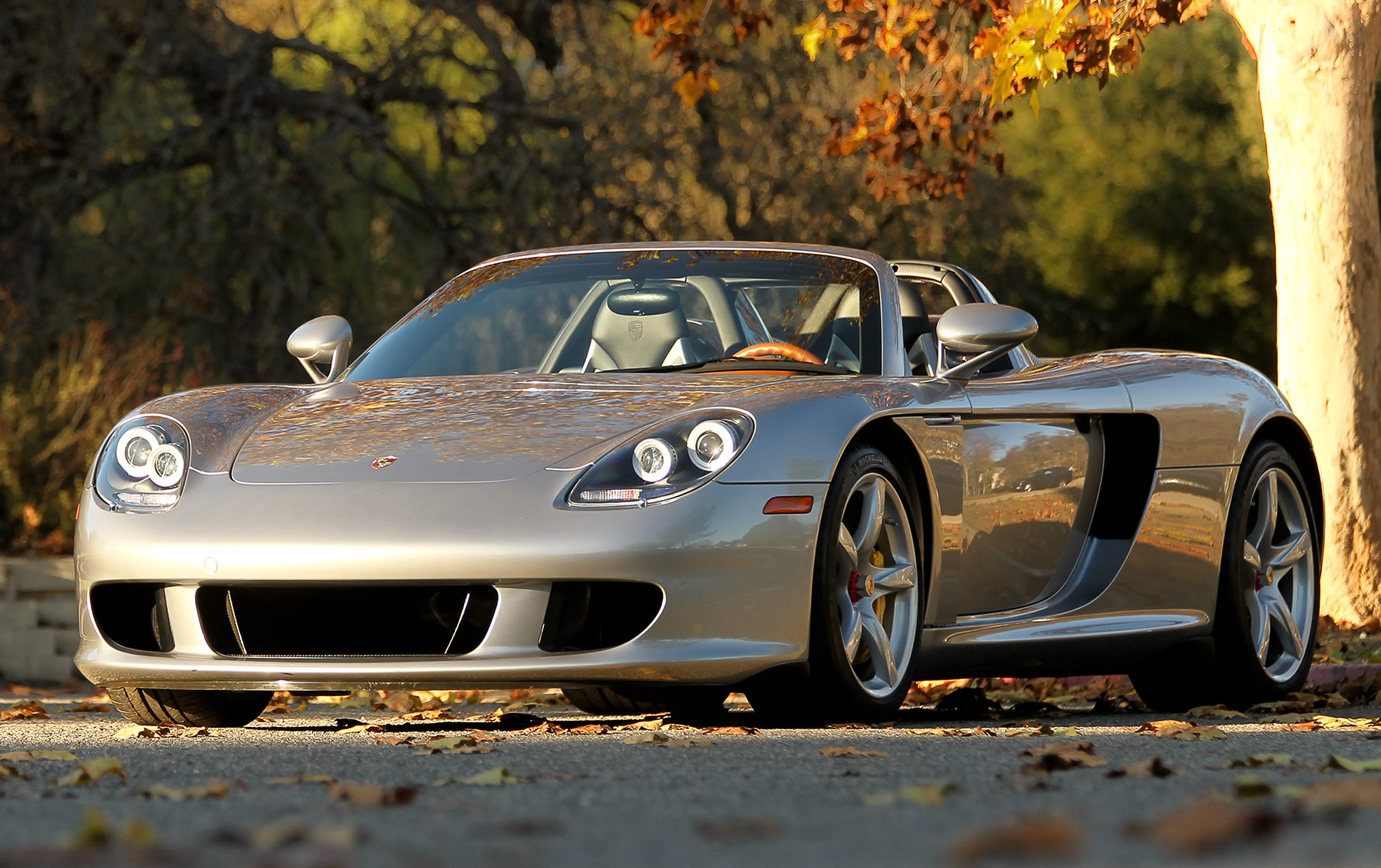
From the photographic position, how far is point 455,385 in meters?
5.96

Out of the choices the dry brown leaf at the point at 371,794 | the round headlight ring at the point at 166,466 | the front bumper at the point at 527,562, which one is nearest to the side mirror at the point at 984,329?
the front bumper at the point at 527,562

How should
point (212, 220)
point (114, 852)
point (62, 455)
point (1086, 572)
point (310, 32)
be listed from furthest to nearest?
point (310, 32), point (212, 220), point (62, 455), point (1086, 572), point (114, 852)

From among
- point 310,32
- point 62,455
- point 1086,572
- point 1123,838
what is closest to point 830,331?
point 1086,572

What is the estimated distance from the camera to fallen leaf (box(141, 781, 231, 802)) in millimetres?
3941

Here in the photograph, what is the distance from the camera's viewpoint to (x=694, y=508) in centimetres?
508

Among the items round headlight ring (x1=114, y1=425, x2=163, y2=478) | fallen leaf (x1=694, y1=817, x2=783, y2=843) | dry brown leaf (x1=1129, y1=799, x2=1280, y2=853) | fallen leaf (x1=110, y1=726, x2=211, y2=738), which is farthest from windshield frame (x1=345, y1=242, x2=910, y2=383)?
dry brown leaf (x1=1129, y1=799, x2=1280, y2=853)

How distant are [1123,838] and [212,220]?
472 inches

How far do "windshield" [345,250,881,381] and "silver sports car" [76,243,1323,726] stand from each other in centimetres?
1

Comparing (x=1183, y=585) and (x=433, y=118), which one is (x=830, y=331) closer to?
(x=1183, y=585)

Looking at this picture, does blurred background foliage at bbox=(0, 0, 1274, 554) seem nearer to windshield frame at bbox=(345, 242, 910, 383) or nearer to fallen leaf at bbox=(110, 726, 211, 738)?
windshield frame at bbox=(345, 242, 910, 383)

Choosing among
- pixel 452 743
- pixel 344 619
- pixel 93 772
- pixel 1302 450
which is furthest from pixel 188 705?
pixel 1302 450

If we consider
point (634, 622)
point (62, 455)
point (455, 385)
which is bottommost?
point (62, 455)

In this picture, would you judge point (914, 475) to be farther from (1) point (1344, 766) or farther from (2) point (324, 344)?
(2) point (324, 344)

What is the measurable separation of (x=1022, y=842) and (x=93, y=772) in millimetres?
2082
